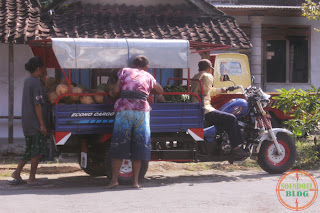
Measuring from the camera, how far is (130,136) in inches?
Answer: 305

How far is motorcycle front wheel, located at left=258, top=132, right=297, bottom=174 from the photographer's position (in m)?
8.85

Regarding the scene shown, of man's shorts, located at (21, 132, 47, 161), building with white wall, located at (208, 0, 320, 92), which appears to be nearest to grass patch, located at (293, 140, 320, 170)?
man's shorts, located at (21, 132, 47, 161)

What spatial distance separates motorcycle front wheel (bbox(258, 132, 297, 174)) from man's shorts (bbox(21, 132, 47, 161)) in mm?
3221

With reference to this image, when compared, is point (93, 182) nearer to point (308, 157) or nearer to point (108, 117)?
point (108, 117)

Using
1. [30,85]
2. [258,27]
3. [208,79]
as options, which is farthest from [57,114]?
[258,27]

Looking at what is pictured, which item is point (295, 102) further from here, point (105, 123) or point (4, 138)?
point (4, 138)

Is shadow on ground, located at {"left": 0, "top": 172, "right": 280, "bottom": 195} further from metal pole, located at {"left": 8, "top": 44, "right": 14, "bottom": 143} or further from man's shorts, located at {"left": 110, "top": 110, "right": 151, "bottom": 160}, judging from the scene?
metal pole, located at {"left": 8, "top": 44, "right": 14, "bottom": 143}

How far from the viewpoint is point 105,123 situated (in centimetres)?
796

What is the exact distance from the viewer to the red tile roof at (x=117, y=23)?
1173 centimetres

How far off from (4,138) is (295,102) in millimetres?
6308

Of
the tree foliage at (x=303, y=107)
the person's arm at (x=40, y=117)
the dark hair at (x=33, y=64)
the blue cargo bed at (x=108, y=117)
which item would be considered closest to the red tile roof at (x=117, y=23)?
the tree foliage at (x=303, y=107)

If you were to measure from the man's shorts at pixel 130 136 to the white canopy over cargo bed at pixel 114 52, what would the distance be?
75cm

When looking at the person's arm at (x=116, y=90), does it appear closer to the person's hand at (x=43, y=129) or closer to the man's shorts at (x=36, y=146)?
the person's hand at (x=43, y=129)

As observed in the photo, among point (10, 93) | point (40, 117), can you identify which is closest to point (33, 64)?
point (40, 117)
